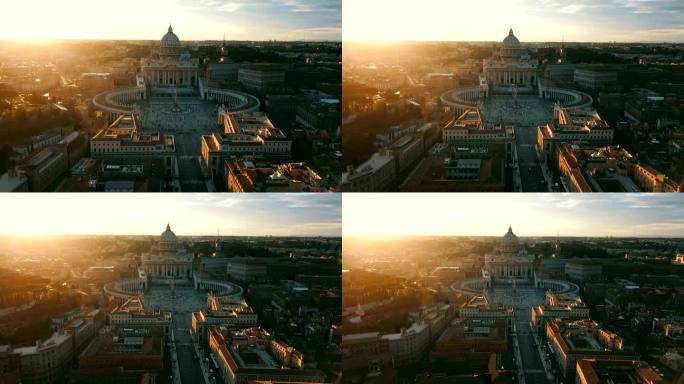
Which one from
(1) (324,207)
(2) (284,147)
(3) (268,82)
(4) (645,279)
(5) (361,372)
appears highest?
(3) (268,82)

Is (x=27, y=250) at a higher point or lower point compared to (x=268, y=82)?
lower

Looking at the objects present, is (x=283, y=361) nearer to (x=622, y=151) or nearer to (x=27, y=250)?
(x=27, y=250)

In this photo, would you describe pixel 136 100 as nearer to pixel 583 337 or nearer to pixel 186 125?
pixel 186 125

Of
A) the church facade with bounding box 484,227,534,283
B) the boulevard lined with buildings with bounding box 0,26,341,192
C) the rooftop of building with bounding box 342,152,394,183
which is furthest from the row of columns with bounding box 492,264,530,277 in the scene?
the boulevard lined with buildings with bounding box 0,26,341,192

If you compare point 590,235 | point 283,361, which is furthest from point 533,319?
point 283,361

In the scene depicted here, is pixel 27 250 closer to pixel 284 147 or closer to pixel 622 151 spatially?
pixel 284 147

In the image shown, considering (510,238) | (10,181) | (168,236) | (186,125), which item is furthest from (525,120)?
(10,181)
